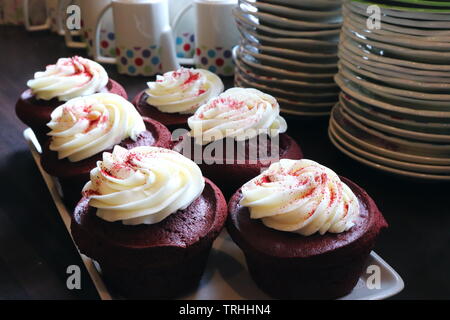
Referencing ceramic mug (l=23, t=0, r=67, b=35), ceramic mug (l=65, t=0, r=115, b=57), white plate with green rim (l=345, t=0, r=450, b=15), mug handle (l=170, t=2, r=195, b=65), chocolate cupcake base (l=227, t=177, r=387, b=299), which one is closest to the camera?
chocolate cupcake base (l=227, t=177, r=387, b=299)

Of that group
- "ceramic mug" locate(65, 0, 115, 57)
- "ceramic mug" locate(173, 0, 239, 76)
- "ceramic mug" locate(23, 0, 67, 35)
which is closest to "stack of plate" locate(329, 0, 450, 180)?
"ceramic mug" locate(173, 0, 239, 76)

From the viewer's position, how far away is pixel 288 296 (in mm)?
1006

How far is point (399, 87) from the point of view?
1.26 meters

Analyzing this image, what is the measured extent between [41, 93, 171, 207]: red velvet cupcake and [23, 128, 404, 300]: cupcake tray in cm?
24

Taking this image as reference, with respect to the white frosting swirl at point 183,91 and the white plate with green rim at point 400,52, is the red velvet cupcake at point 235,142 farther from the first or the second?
the white plate with green rim at point 400,52

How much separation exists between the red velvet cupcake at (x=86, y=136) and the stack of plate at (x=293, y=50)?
1.28 ft

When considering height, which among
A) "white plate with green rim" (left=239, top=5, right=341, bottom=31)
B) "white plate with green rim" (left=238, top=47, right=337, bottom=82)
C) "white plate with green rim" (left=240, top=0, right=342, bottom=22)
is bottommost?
"white plate with green rim" (left=238, top=47, right=337, bottom=82)

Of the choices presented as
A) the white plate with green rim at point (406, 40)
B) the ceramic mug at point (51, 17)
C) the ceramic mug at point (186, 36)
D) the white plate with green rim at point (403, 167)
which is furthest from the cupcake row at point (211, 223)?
the ceramic mug at point (51, 17)

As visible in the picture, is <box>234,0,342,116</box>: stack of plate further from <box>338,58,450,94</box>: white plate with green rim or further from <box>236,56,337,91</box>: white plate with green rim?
<box>338,58,450,94</box>: white plate with green rim

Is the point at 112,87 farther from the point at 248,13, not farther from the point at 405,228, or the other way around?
the point at 405,228

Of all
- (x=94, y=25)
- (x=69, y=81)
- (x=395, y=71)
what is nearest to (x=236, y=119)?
(x=395, y=71)

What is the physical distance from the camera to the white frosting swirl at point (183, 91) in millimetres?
1505

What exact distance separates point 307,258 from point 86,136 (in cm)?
61

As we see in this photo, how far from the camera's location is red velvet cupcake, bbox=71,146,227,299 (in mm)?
982
